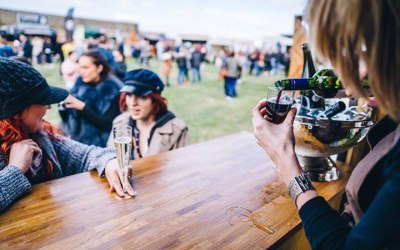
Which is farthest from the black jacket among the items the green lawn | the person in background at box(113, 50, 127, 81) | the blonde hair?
the blonde hair

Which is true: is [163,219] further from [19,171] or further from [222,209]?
[19,171]

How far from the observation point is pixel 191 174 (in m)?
1.44

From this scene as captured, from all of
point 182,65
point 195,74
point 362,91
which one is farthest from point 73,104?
point 195,74

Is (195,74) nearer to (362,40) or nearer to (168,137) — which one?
(168,137)

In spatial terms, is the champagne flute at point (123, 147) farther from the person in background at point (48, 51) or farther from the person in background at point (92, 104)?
the person in background at point (48, 51)

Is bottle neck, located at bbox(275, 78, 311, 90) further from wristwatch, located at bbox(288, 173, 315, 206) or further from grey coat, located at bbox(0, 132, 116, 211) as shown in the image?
grey coat, located at bbox(0, 132, 116, 211)

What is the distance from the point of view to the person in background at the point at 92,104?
3191 mm

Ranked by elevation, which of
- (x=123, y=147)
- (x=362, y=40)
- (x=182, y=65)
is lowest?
(x=182, y=65)

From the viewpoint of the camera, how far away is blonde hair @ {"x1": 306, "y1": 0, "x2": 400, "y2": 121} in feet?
2.02

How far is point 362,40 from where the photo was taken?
0.65 m

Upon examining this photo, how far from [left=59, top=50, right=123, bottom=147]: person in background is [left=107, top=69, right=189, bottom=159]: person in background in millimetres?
805

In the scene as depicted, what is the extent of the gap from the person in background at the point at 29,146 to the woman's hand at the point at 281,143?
0.63 meters

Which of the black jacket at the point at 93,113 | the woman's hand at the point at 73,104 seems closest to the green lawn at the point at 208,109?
the black jacket at the point at 93,113

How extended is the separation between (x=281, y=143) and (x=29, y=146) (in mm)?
1121
